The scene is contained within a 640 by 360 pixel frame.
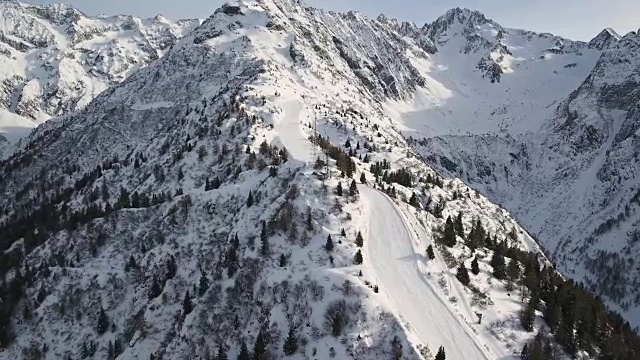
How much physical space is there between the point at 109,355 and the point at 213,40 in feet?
426

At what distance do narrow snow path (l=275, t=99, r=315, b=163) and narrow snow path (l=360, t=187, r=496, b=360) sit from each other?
20.8m

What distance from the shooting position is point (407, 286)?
55.9 meters

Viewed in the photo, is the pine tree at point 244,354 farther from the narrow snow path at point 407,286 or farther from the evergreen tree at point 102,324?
the evergreen tree at point 102,324

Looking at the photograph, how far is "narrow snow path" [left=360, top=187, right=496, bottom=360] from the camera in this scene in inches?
1923

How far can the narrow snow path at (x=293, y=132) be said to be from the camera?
9394 cm

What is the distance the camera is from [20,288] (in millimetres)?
83438

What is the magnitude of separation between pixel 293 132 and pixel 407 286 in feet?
188

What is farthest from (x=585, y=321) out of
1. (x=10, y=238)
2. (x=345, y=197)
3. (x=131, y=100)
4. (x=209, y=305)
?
(x=131, y=100)

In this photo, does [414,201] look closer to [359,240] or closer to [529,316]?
[359,240]

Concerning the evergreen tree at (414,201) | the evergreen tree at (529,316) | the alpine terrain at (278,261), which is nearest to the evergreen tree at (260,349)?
the alpine terrain at (278,261)

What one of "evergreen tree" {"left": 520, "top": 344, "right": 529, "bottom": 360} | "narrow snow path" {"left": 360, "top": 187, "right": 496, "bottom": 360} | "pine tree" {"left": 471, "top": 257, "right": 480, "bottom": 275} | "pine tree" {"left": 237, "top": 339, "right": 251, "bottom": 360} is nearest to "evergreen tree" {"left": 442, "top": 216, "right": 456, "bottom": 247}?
"narrow snow path" {"left": 360, "top": 187, "right": 496, "bottom": 360}

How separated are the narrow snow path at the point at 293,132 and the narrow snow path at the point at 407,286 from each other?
817 inches

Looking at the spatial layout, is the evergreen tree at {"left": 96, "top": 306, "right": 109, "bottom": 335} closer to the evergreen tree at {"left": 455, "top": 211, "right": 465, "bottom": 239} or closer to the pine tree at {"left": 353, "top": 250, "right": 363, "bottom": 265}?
the pine tree at {"left": 353, "top": 250, "right": 363, "bottom": 265}

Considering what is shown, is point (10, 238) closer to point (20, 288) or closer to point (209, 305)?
point (20, 288)
